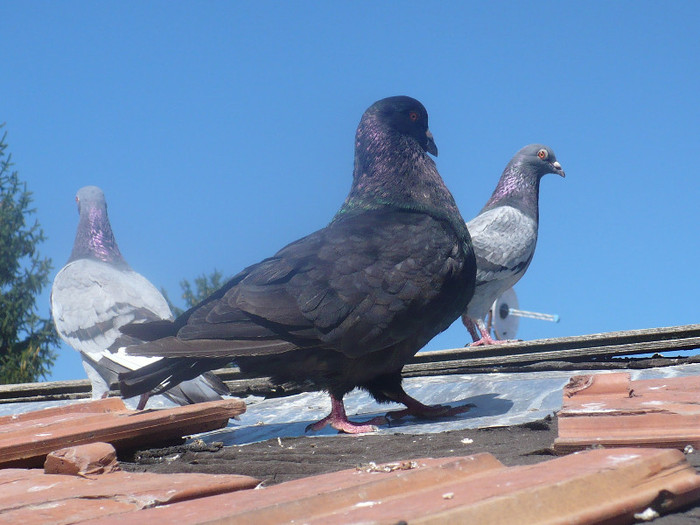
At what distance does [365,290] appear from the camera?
12.3ft

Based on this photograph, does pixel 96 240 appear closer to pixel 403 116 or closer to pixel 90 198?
pixel 90 198

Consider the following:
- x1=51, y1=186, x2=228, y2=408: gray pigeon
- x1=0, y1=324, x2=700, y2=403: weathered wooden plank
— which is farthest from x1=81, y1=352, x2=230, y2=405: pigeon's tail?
x1=0, y1=324, x2=700, y2=403: weathered wooden plank

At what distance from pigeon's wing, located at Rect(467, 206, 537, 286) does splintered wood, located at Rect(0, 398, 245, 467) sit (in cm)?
507

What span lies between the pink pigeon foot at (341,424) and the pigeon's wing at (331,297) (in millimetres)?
249

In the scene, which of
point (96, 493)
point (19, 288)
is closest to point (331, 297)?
point (96, 493)

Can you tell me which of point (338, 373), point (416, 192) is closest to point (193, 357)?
point (338, 373)

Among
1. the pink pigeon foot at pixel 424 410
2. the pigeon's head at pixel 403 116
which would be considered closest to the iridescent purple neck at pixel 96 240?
the pigeon's head at pixel 403 116

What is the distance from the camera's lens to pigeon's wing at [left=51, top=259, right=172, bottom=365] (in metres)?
6.12

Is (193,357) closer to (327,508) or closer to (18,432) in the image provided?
(18,432)

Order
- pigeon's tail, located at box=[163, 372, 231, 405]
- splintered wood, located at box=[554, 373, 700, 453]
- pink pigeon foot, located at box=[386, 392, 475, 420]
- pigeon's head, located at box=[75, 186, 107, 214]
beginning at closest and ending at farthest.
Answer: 1. splintered wood, located at box=[554, 373, 700, 453]
2. pink pigeon foot, located at box=[386, 392, 475, 420]
3. pigeon's tail, located at box=[163, 372, 231, 405]
4. pigeon's head, located at box=[75, 186, 107, 214]

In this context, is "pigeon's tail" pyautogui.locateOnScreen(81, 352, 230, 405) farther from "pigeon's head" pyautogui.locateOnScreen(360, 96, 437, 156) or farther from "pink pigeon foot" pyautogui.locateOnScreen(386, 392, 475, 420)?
"pigeon's head" pyautogui.locateOnScreen(360, 96, 437, 156)

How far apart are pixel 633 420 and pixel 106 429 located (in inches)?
75.7

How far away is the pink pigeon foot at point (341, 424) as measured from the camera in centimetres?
355

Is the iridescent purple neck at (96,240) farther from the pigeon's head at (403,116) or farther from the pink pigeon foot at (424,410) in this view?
the pink pigeon foot at (424,410)
